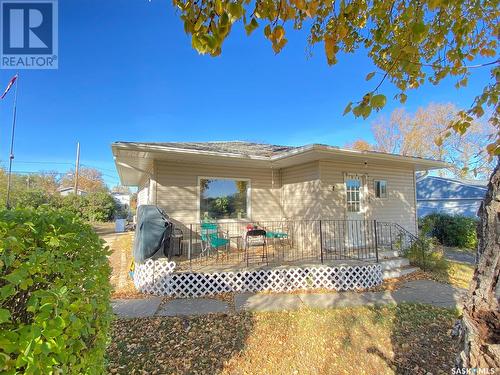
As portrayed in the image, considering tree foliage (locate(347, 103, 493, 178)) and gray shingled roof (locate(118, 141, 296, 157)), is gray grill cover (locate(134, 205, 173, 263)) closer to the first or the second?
gray shingled roof (locate(118, 141, 296, 157))

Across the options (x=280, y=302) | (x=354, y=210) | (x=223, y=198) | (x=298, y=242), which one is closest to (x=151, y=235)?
(x=280, y=302)

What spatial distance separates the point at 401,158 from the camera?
27.2 ft

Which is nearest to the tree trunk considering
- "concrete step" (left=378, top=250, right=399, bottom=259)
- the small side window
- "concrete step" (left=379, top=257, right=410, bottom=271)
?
"concrete step" (left=379, top=257, right=410, bottom=271)

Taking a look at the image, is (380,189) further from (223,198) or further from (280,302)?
(280,302)

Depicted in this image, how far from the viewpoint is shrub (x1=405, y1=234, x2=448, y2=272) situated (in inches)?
279

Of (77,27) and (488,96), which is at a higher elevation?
(77,27)

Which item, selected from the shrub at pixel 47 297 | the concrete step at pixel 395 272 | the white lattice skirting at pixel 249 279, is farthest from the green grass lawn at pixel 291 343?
the concrete step at pixel 395 272

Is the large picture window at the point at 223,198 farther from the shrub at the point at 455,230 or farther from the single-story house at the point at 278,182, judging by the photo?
the shrub at the point at 455,230

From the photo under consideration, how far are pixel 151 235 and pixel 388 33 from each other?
A: 5.36 m

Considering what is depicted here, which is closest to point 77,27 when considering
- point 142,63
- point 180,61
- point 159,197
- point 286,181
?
point 142,63

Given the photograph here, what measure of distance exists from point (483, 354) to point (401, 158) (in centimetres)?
783

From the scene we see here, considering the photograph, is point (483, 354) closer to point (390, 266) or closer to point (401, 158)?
point (390, 266)

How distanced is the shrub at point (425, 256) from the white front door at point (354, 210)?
148 cm

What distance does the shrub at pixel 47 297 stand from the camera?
108cm
